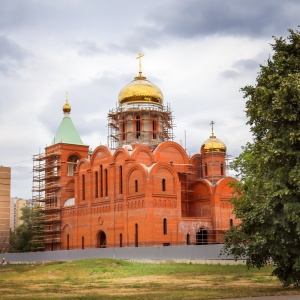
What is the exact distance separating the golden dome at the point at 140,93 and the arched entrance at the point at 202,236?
13.1 meters

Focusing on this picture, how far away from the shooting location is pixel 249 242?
19.6 metres

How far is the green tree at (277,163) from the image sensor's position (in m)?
18.1

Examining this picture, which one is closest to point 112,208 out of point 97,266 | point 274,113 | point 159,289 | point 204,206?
point 204,206

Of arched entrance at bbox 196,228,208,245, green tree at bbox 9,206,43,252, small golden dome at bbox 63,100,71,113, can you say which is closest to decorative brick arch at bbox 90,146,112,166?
small golden dome at bbox 63,100,71,113

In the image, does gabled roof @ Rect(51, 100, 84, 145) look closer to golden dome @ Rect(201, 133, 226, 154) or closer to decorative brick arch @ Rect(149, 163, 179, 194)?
golden dome @ Rect(201, 133, 226, 154)

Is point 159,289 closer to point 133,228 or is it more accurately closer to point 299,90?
point 299,90

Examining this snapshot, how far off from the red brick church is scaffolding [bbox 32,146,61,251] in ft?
0.33

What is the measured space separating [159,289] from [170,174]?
26051mm

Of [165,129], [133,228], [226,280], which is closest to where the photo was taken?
[226,280]

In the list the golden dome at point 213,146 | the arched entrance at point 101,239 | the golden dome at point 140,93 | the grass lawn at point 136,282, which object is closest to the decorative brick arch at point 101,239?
the arched entrance at point 101,239

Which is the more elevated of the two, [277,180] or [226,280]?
[277,180]

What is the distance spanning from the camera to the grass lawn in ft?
59.8

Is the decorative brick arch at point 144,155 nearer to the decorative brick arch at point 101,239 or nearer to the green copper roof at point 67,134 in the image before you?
the decorative brick arch at point 101,239

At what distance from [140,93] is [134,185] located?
34.6 feet
